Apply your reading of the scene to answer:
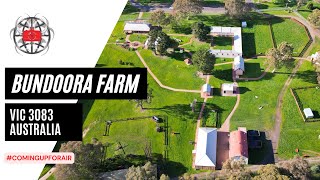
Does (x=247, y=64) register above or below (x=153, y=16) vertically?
below

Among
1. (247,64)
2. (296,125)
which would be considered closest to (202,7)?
(247,64)

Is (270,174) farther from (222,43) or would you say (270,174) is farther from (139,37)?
(139,37)

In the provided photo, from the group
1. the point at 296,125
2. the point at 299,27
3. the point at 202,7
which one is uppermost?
the point at 202,7

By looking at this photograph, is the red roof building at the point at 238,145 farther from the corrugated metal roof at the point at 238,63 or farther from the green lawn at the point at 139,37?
the green lawn at the point at 139,37

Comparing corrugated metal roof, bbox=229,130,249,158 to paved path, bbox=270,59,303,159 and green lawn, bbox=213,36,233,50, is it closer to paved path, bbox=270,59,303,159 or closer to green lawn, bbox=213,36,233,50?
paved path, bbox=270,59,303,159

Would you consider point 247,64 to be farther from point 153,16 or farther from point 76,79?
point 76,79

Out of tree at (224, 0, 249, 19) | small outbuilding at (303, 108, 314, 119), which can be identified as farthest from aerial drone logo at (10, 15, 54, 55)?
tree at (224, 0, 249, 19)

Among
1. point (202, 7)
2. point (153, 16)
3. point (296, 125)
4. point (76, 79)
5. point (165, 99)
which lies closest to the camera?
point (76, 79)
